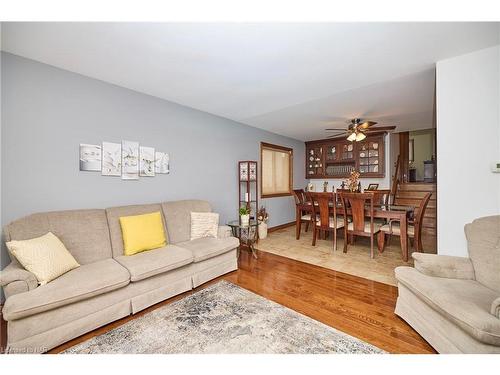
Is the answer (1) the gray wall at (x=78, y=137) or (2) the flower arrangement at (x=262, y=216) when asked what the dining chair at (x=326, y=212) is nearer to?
(2) the flower arrangement at (x=262, y=216)

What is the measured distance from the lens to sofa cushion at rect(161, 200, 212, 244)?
108 inches

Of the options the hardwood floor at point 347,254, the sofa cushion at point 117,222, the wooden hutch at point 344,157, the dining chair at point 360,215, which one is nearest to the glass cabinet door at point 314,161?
the wooden hutch at point 344,157

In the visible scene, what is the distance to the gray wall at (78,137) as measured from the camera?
1.97 m

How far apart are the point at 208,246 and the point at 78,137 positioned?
1.93 metres

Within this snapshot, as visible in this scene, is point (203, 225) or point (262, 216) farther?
point (262, 216)

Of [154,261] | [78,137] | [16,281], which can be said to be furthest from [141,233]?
[78,137]

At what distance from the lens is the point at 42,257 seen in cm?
163

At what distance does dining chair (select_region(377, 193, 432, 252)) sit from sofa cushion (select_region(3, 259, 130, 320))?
11.7 feet

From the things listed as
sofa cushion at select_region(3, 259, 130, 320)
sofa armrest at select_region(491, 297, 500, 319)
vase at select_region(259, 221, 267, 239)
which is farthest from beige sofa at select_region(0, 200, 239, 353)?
sofa armrest at select_region(491, 297, 500, 319)

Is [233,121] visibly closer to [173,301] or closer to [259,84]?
[259,84]

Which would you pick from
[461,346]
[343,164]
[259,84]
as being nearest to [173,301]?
[461,346]

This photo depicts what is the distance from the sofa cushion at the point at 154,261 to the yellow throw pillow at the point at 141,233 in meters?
0.08

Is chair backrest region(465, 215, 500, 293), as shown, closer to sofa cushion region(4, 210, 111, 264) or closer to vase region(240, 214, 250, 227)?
vase region(240, 214, 250, 227)

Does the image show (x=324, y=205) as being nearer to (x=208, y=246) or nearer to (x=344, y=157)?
(x=208, y=246)
